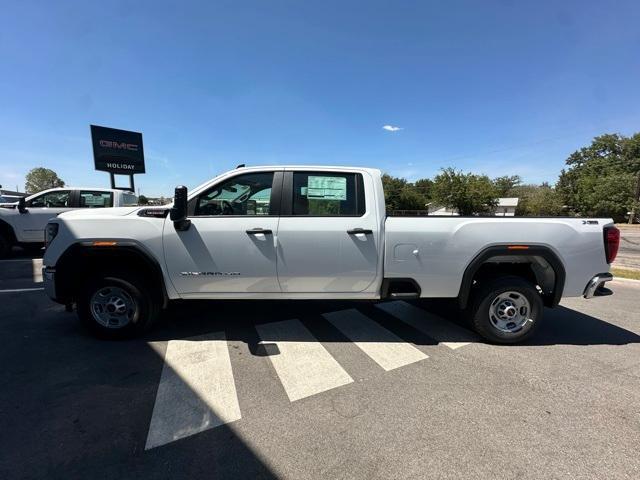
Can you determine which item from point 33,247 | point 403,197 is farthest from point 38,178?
point 33,247

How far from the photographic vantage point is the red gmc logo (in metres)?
19.5

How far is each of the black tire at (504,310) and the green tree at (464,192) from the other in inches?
2525

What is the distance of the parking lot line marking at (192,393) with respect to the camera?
2.56 metres

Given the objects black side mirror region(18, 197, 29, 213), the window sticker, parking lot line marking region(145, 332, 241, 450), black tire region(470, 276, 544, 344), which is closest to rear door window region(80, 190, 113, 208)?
black side mirror region(18, 197, 29, 213)

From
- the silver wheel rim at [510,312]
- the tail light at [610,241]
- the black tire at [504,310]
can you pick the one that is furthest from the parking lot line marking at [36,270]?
the tail light at [610,241]

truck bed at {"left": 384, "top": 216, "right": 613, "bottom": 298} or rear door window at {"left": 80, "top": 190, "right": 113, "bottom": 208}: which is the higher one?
rear door window at {"left": 80, "top": 190, "right": 113, "bottom": 208}

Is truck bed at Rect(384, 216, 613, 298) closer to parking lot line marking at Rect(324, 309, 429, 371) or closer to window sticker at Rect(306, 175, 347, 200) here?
window sticker at Rect(306, 175, 347, 200)

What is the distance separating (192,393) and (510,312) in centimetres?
359

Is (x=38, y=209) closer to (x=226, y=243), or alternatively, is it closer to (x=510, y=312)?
(x=226, y=243)

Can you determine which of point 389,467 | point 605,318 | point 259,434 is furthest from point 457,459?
point 605,318

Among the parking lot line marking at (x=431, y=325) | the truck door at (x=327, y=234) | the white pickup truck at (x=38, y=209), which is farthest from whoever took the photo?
the white pickup truck at (x=38, y=209)

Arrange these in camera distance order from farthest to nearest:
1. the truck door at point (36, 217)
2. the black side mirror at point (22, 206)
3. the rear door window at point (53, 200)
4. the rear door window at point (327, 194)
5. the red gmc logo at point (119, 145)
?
the red gmc logo at point (119, 145)
the rear door window at point (53, 200)
the truck door at point (36, 217)
the black side mirror at point (22, 206)
the rear door window at point (327, 194)

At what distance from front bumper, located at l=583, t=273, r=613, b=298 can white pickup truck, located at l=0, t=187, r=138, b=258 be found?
11250 millimetres

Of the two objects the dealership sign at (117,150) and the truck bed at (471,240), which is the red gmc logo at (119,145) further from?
the truck bed at (471,240)
